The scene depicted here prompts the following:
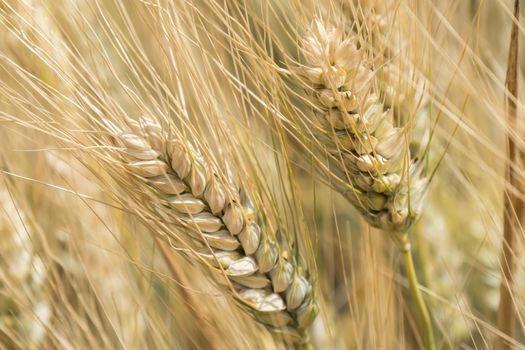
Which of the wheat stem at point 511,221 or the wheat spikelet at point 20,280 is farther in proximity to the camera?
the wheat spikelet at point 20,280

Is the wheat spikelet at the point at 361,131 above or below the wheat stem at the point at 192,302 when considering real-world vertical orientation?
above

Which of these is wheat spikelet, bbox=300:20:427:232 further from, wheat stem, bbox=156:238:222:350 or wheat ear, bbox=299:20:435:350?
wheat stem, bbox=156:238:222:350

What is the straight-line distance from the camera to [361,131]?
0.60m

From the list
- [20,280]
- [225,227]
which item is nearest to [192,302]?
[225,227]

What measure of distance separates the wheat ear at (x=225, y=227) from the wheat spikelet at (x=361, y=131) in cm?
8

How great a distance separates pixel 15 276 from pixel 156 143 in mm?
319

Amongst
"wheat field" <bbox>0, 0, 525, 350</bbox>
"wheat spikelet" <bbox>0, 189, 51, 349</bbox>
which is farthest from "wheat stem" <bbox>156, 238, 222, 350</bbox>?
"wheat spikelet" <bbox>0, 189, 51, 349</bbox>

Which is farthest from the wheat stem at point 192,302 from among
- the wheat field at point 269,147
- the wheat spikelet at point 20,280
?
the wheat spikelet at point 20,280

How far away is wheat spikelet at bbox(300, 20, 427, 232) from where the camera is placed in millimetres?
588

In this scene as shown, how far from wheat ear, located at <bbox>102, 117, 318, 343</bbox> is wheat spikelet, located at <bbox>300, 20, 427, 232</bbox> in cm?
8

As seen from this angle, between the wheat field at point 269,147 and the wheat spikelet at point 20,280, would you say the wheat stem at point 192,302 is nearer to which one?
the wheat field at point 269,147

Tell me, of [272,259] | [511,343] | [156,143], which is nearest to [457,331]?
[511,343]

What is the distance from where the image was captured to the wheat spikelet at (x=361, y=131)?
0.59 meters

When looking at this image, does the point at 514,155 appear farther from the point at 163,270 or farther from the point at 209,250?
the point at 163,270
